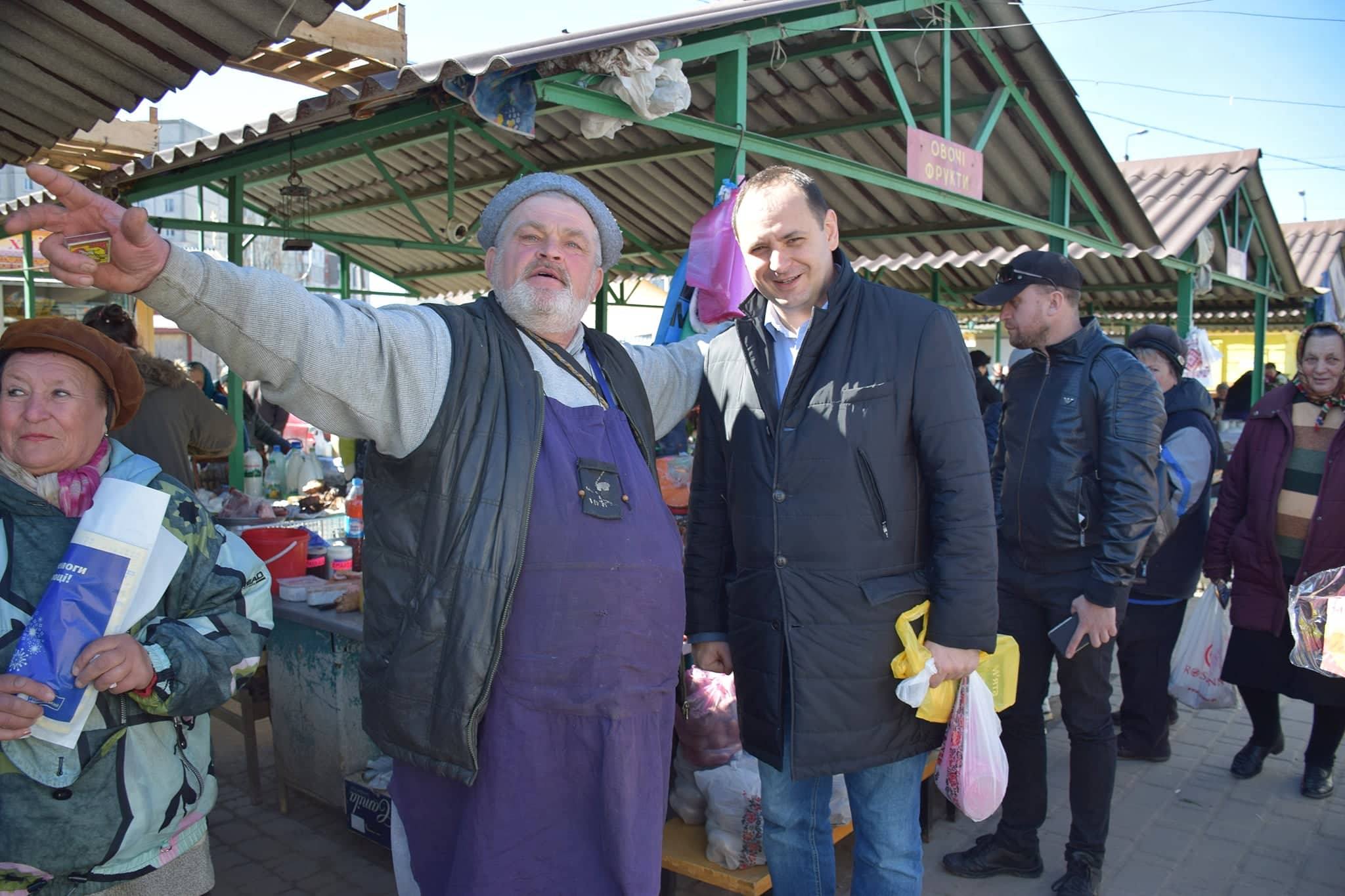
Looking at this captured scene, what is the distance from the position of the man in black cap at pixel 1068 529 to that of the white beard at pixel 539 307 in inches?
71.8

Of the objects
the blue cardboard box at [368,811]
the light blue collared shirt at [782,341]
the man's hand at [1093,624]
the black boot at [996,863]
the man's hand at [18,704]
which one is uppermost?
the light blue collared shirt at [782,341]

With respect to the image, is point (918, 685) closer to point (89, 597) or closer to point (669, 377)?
point (669, 377)

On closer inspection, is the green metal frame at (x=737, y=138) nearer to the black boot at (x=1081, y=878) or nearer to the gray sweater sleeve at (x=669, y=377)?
the gray sweater sleeve at (x=669, y=377)

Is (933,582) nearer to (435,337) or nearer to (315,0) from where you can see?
(435,337)

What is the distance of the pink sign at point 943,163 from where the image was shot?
5.54 m

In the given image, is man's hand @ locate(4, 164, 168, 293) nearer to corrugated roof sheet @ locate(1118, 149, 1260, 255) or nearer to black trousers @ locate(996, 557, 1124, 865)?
black trousers @ locate(996, 557, 1124, 865)

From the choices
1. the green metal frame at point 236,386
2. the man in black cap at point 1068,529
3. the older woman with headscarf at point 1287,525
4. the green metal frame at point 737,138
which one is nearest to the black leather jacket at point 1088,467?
the man in black cap at point 1068,529

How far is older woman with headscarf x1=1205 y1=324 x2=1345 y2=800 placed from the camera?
377 centimetres

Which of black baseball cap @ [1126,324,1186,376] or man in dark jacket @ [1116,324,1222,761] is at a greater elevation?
black baseball cap @ [1126,324,1186,376]

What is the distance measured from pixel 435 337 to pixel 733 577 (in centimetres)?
101

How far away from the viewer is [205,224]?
7855mm

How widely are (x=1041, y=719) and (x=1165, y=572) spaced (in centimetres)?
156

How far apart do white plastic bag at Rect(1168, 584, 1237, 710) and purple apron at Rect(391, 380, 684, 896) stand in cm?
357

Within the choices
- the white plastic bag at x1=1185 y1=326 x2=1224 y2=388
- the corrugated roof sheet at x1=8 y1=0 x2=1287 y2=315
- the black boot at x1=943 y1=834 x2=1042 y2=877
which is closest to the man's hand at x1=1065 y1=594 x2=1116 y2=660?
the black boot at x1=943 y1=834 x2=1042 y2=877
